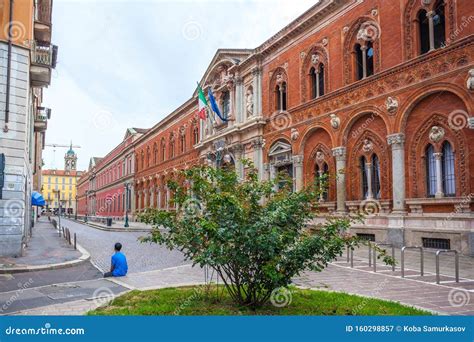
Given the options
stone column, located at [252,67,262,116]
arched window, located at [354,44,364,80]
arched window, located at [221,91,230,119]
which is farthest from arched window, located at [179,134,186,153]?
arched window, located at [354,44,364,80]

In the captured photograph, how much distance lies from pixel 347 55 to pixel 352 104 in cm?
263

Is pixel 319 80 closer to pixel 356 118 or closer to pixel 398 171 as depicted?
pixel 356 118

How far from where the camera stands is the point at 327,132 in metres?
22.8

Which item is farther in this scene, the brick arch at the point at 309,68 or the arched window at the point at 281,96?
the arched window at the point at 281,96

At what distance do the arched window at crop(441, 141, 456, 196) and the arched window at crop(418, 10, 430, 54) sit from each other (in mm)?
4044

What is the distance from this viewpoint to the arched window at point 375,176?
19734mm

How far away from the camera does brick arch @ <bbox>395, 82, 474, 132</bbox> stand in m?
15.3

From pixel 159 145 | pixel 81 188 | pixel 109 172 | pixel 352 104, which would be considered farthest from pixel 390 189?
pixel 81 188

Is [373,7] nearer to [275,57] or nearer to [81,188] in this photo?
[275,57]

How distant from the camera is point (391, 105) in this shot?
18.4m

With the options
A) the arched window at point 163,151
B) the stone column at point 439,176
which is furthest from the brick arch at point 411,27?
the arched window at point 163,151

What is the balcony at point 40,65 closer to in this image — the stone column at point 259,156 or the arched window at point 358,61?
the arched window at point 358,61

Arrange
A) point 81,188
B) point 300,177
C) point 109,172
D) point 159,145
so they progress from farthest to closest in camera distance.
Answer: point 81,188 < point 109,172 < point 159,145 < point 300,177

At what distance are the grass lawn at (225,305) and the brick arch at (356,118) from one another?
40.5 feet
